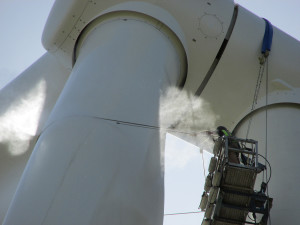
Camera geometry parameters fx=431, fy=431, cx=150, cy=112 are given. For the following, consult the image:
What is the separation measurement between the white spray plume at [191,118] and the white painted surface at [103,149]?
602 mm

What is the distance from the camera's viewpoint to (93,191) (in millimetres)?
3447

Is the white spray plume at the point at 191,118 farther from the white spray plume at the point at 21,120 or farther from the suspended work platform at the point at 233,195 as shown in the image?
the white spray plume at the point at 21,120

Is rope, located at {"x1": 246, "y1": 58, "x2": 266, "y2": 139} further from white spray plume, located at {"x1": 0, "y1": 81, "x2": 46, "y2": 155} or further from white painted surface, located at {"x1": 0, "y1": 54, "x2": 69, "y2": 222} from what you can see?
white spray plume, located at {"x1": 0, "y1": 81, "x2": 46, "y2": 155}

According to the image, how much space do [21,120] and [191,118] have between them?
2572 millimetres

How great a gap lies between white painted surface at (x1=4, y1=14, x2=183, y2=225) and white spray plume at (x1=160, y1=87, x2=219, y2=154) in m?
0.60

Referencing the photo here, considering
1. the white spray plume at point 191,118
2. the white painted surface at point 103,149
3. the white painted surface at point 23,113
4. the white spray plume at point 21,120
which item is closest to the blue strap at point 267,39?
the white spray plume at point 191,118

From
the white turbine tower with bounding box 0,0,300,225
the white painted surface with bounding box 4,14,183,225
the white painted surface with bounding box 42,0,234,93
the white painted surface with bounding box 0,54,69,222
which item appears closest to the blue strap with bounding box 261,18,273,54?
the white turbine tower with bounding box 0,0,300,225

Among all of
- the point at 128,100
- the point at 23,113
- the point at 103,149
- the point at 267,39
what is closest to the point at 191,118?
the point at 267,39

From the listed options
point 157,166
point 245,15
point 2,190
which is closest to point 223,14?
point 245,15

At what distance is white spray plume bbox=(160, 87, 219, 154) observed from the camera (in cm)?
559

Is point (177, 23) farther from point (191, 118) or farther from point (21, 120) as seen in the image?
point (21, 120)

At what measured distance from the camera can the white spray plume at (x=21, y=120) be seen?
6.40 metres

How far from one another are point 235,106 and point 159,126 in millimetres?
2171

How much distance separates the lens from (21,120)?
21.5ft
